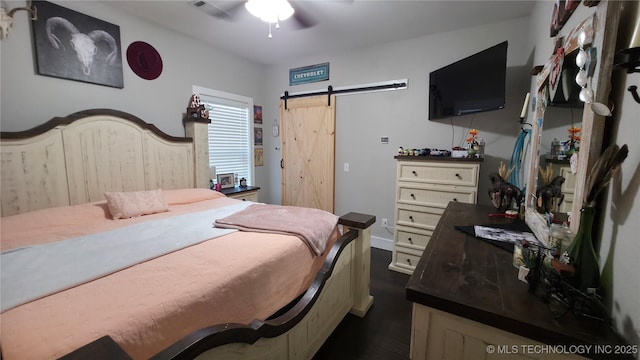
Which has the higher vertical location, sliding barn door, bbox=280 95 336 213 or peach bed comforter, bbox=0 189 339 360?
sliding barn door, bbox=280 95 336 213

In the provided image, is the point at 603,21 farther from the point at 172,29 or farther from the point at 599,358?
the point at 172,29

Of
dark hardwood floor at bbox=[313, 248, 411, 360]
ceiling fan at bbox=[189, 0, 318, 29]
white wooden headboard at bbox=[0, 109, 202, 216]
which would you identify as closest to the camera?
dark hardwood floor at bbox=[313, 248, 411, 360]

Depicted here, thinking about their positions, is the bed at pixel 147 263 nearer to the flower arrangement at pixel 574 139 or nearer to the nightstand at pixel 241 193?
the nightstand at pixel 241 193

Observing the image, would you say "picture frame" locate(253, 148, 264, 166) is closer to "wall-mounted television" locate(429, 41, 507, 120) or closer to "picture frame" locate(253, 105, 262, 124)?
"picture frame" locate(253, 105, 262, 124)

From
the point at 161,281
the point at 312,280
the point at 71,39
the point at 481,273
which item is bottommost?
the point at 312,280

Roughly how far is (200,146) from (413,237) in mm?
2720

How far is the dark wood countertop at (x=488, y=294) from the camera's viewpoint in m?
0.65

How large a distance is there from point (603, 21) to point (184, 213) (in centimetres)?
265

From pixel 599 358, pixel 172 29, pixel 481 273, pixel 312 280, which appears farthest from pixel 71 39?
pixel 599 358

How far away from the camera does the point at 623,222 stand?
26.6 inches

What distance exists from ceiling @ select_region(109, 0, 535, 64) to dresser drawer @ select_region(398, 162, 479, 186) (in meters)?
1.48

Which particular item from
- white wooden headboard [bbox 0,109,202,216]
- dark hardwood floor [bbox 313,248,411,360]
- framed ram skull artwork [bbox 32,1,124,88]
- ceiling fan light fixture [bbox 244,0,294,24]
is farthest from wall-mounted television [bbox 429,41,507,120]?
framed ram skull artwork [bbox 32,1,124,88]

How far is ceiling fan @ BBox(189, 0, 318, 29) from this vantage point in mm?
2347

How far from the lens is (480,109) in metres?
2.40
